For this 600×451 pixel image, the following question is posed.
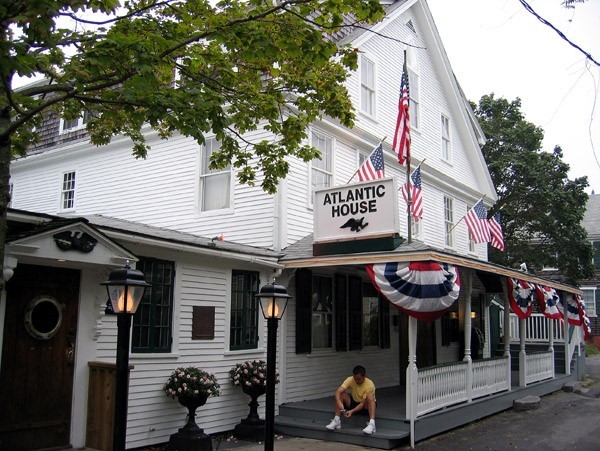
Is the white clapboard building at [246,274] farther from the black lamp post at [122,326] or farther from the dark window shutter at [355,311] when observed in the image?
the black lamp post at [122,326]

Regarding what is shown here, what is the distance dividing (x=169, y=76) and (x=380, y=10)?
3.48m

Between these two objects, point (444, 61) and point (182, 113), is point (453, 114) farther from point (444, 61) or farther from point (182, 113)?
point (182, 113)

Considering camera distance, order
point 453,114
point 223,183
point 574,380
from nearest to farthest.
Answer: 1. point 223,183
2. point 574,380
3. point 453,114

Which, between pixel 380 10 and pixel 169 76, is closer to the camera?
pixel 380 10

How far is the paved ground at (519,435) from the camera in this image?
991cm

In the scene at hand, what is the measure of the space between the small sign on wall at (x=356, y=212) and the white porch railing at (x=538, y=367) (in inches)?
303

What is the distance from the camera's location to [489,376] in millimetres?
13570

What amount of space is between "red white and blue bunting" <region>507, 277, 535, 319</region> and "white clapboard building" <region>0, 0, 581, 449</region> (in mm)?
288

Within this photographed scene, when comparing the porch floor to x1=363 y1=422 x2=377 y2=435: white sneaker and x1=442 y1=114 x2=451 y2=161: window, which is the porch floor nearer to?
x1=363 y1=422 x2=377 y2=435: white sneaker

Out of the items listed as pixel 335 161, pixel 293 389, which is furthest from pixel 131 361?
pixel 335 161

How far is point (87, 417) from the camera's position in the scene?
8266 mm

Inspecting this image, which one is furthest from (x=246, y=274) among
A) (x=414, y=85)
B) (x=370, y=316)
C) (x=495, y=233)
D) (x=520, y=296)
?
(x=414, y=85)

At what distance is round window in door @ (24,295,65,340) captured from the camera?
7.82 m

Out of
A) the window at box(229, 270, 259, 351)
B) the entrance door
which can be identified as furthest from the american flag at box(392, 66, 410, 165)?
the entrance door
